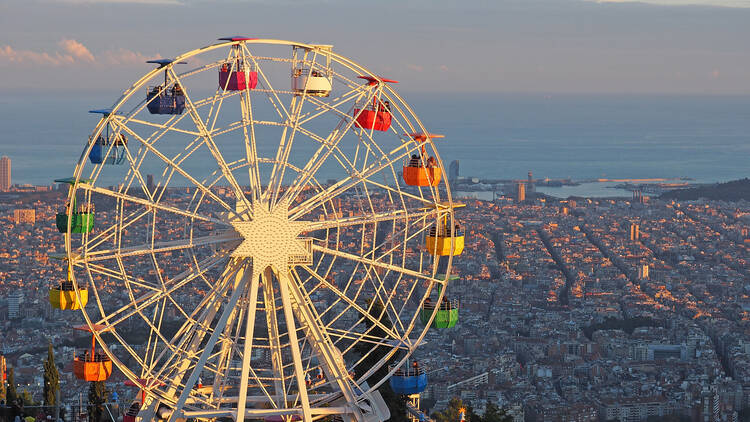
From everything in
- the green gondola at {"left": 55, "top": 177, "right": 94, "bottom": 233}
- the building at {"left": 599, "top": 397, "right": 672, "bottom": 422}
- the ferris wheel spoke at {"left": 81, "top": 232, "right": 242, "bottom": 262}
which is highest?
the green gondola at {"left": 55, "top": 177, "right": 94, "bottom": 233}

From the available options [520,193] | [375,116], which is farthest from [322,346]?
[520,193]

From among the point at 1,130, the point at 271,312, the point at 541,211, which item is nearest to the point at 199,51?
the point at 271,312

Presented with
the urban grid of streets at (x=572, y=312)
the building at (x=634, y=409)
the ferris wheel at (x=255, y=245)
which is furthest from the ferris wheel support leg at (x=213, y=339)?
the building at (x=634, y=409)

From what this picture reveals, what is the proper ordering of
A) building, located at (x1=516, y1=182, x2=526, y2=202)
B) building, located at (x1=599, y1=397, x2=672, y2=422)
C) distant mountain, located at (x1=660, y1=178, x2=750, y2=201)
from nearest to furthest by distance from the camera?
1. building, located at (x1=599, y1=397, x2=672, y2=422)
2. building, located at (x1=516, y1=182, x2=526, y2=202)
3. distant mountain, located at (x1=660, y1=178, x2=750, y2=201)

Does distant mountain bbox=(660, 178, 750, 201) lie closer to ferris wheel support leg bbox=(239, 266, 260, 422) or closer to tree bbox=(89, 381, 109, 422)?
tree bbox=(89, 381, 109, 422)

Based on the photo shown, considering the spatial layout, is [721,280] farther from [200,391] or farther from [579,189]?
[200,391]

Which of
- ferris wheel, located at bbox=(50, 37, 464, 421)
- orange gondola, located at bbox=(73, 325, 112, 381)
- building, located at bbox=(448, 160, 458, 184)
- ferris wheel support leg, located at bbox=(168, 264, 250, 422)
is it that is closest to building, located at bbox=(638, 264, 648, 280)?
building, located at bbox=(448, 160, 458, 184)
